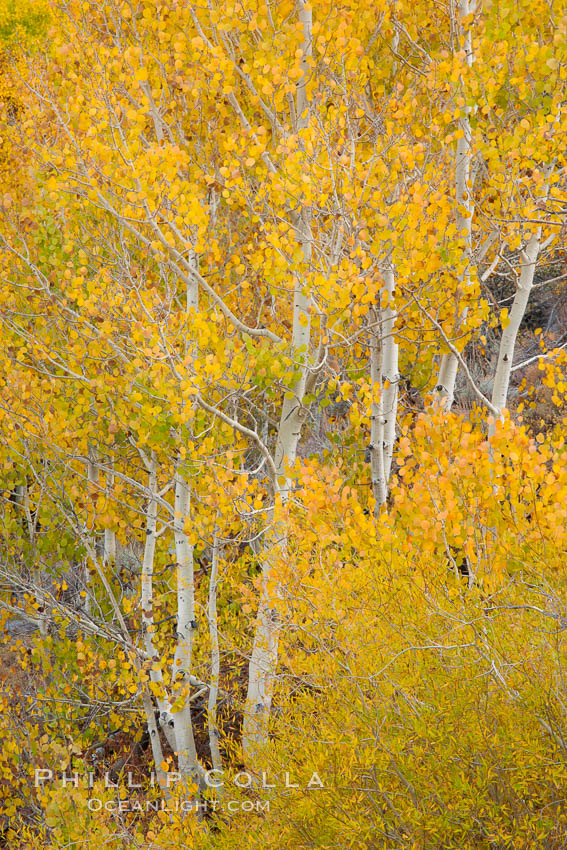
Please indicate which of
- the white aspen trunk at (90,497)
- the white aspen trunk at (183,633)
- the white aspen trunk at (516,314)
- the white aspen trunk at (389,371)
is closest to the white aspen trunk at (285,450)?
the white aspen trunk at (389,371)

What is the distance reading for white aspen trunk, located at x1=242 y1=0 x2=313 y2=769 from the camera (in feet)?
19.9

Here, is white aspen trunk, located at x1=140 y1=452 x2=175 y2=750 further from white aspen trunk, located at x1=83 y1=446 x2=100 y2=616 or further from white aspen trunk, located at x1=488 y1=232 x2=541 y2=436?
white aspen trunk, located at x1=488 y1=232 x2=541 y2=436

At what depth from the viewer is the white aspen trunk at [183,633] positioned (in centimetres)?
750

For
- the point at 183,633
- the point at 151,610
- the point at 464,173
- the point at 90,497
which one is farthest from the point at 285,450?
the point at 464,173

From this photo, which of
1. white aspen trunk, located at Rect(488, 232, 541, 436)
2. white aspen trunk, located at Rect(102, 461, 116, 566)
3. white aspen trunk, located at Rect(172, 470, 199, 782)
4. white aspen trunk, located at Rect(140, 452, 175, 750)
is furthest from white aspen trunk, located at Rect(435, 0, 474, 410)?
white aspen trunk, located at Rect(102, 461, 116, 566)

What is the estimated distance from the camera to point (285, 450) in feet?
23.0

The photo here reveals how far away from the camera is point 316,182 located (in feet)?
19.9

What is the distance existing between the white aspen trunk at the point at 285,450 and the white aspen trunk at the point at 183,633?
2.74 ft

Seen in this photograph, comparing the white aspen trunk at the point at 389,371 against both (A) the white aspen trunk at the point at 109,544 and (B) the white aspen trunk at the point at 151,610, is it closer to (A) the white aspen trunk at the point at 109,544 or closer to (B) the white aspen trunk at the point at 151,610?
(B) the white aspen trunk at the point at 151,610

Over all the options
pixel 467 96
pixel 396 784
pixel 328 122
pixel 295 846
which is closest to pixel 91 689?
pixel 295 846

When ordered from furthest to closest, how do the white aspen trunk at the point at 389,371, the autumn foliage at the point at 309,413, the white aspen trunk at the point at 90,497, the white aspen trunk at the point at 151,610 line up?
the white aspen trunk at the point at 90,497 → the white aspen trunk at the point at 151,610 → the white aspen trunk at the point at 389,371 → the autumn foliage at the point at 309,413

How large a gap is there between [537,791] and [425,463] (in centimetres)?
230

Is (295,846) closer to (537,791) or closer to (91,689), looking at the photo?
(537,791)

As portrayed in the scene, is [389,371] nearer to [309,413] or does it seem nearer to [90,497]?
[309,413]
